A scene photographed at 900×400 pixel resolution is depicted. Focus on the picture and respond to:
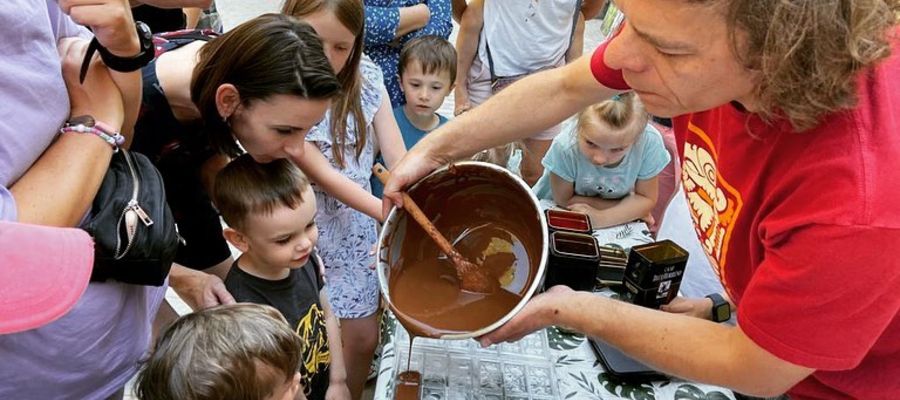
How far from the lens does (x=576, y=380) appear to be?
134 centimetres

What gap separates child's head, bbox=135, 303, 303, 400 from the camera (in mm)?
1067

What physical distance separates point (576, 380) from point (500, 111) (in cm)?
57

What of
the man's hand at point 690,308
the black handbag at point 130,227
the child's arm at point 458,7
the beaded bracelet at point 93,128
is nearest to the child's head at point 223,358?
the black handbag at point 130,227

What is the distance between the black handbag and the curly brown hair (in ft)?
2.73

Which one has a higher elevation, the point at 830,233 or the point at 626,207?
the point at 830,233

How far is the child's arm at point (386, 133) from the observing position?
1979 millimetres

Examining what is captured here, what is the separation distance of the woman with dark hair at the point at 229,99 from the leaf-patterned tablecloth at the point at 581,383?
0.38 metres

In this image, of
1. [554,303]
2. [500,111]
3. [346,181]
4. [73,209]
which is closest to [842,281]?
[554,303]

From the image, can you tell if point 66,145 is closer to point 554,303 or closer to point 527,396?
point 554,303

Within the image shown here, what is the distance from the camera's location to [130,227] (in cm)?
100

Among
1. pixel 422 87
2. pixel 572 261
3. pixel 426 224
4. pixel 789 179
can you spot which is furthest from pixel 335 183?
pixel 789 179

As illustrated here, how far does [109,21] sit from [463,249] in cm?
77

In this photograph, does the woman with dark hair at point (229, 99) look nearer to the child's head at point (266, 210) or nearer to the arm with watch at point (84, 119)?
the child's head at point (266, 210)

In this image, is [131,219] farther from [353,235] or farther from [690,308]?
[690,308]
